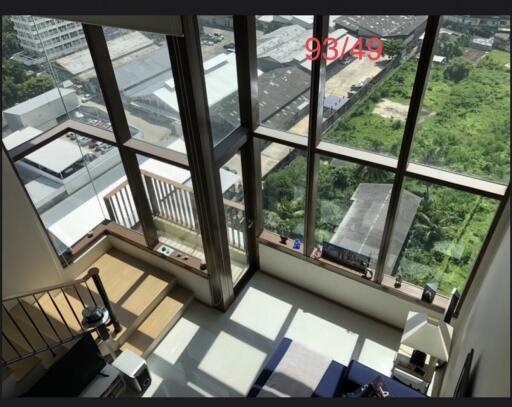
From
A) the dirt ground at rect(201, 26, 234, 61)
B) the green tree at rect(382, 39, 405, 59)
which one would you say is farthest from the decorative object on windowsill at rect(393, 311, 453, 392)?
the dirt ground at rect(201, 26, 234, 61)

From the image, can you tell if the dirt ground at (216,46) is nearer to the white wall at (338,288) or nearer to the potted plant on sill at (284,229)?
the potted plant on sill at (284,229)

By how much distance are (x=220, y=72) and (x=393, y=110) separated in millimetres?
1670

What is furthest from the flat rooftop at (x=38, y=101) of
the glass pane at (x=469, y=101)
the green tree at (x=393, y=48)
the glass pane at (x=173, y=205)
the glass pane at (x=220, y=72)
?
the glass pane at (x=469, y=101)

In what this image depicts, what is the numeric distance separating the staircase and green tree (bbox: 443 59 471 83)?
3774 mm

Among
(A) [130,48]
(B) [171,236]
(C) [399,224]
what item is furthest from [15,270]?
(C) [399,224]

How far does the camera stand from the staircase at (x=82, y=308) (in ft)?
13.8

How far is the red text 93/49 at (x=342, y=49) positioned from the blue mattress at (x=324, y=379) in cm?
302

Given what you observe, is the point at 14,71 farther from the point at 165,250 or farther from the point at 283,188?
the point at 283,188

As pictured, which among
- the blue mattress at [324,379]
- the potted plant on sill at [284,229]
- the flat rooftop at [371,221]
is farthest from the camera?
the potted plant on sill at [284,229]

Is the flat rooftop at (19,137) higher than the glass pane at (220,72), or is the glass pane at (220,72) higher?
the glass pane at (220,72)

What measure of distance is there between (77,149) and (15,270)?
145cm

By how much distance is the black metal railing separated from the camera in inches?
165

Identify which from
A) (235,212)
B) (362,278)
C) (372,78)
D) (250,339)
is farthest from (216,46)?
(250,339)

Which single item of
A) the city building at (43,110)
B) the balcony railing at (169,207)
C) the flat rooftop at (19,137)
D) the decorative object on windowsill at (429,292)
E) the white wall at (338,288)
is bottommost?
the white wall at (338,288)
